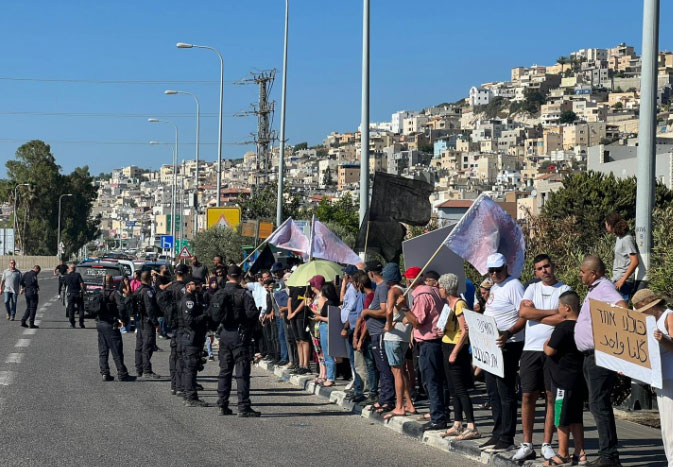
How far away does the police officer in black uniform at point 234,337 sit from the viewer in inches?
525

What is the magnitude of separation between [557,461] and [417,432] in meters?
2.59

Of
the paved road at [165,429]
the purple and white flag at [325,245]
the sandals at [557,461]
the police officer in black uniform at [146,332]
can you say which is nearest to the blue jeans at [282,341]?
the purple and white flag at [325,245]

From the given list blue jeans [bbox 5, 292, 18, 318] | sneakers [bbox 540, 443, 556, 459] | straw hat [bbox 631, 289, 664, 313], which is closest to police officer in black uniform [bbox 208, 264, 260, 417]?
sneakers [bbox 540, 443, 556, 459]

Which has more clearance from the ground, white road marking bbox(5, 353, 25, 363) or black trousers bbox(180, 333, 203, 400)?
black trousers bbox(180, 333, 203, 400)

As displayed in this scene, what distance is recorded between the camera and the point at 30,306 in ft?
94.7

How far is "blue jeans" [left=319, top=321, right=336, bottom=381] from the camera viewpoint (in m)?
16.0

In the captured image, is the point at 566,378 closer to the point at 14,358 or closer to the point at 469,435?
the point at 469,435

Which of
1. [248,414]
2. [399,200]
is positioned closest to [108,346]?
[248,414]

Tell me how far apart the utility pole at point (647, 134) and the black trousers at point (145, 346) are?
28.2 feet

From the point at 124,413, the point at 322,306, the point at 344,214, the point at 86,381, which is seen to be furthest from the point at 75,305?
the point at 344,214

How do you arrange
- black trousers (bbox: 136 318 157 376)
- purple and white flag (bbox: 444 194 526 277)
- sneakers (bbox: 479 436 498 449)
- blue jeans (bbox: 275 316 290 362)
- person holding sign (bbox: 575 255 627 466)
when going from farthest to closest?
blue jeans (bbox: 275 316 290 362) < black trousers (bbox: 136 318 157 376) < purple and white flag (bbox: 444 194 526 277) < sneakers (bbox: 479 436 498 449) < person holding sign (bbox: 575 255 627 466)

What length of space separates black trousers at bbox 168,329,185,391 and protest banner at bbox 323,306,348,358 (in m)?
2.11

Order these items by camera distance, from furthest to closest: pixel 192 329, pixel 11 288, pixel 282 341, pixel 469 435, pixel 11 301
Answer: pixel 11 301
pixel 11 288
pixel 282 341
pixel 192 329
pixel 469 435

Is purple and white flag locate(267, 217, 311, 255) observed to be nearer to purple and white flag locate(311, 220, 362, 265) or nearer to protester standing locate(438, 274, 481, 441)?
purple and white flag locate(311, 220, 362, 265)
